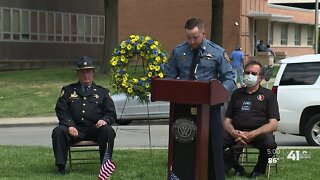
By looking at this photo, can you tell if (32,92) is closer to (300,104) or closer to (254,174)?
(300,104)

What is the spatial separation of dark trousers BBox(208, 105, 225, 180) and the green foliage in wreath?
2955 mm

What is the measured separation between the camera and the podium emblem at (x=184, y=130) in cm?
594

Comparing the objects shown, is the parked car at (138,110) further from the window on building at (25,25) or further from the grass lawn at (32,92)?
the window on building at (25,25)

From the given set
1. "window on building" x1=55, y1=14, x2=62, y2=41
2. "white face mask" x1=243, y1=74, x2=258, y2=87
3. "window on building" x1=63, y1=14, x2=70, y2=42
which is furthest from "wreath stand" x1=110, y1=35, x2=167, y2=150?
"window on building" x1=63, y1=14, x2=70, y2=42

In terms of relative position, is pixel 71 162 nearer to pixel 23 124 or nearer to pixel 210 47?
pixel 210 47

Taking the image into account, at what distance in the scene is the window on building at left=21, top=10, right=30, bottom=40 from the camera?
140ft

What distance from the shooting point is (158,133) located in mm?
15164

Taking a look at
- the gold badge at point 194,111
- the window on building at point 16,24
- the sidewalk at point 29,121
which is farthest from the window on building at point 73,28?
the gold badge at point 194,111

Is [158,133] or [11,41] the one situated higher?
[11,41]

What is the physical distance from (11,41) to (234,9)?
642 inches

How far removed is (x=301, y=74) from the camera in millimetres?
11969

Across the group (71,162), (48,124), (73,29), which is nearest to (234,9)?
(73,29)

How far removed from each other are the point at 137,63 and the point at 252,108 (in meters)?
2.16

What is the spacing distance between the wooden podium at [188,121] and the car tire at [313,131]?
6.00 meters
